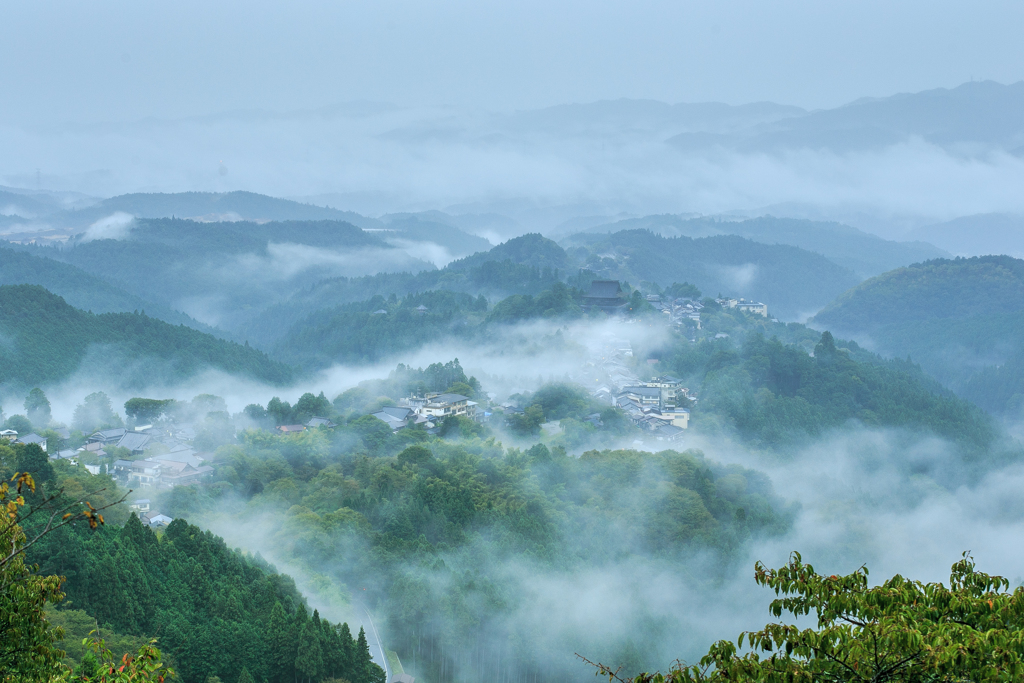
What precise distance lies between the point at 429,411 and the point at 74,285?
239 feet

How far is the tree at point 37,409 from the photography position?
5544 cm

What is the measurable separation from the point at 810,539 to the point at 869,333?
9140cm

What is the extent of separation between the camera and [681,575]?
41656mm

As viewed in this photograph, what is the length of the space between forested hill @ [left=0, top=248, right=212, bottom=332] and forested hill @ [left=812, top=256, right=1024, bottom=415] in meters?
96.7

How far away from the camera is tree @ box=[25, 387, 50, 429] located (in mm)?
55444

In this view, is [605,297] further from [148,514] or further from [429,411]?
[148,514]

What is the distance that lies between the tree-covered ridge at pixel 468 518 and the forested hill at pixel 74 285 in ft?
226

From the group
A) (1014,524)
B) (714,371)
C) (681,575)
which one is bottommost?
(1014,524)

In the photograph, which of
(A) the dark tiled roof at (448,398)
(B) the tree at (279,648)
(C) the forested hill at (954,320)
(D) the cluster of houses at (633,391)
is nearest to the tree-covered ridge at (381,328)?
(D) the cluster of houses at (633,391)

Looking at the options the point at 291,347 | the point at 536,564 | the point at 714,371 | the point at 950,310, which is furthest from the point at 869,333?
the point at 536,564

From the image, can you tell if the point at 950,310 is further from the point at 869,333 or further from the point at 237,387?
the point at 237,387

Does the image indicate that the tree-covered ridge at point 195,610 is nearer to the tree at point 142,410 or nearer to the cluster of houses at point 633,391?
the tree at point 142,410

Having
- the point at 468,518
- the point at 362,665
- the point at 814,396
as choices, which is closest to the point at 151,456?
the point at 468,518

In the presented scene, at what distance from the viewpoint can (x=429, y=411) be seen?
6181cm
